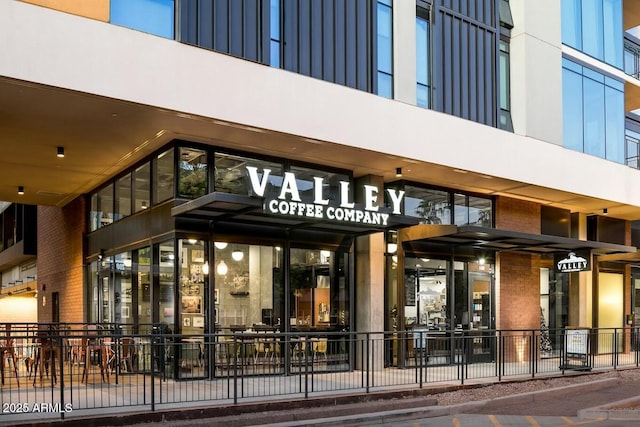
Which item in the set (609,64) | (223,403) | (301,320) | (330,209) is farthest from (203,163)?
(609,64)

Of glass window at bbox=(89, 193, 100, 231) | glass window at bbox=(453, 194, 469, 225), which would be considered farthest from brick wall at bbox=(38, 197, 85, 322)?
glass window at bbox=(453, 194, 469, 225)

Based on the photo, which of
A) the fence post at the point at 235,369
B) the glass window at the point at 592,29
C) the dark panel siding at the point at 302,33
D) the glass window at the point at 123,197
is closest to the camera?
the fence post at the point at 235,369

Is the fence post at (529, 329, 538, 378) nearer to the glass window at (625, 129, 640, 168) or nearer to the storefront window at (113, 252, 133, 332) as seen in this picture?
the storefront window at (113, 252, 133, 332)

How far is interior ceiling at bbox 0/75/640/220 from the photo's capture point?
40.0 feet

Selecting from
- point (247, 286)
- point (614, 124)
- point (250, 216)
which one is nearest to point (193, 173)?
point (250, 216)

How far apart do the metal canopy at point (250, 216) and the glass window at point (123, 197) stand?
3.42m

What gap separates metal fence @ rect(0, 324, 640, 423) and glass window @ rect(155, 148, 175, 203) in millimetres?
2889

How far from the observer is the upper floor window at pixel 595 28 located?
21172mm

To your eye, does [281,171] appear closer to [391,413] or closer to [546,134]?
[391,413]

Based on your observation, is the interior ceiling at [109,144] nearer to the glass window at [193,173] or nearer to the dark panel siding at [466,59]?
the glass window at [193,173]

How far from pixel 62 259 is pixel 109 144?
9497mm

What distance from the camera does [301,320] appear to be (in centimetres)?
1647

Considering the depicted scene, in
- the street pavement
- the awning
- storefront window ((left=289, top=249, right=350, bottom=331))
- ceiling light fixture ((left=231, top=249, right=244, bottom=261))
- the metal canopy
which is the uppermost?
the metal canopy

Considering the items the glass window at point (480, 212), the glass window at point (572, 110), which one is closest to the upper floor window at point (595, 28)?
the glass window at point (572, 110)
